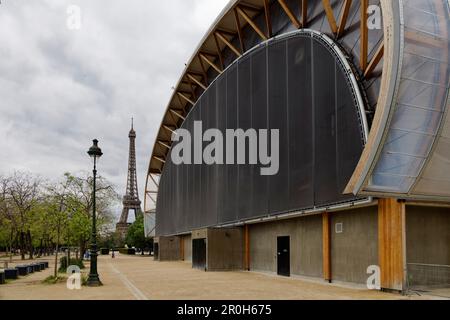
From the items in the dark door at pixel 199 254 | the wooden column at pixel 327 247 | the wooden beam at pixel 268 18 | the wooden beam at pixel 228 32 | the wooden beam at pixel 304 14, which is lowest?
the dark door at pixel 199 254

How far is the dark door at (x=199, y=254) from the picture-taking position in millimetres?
30250

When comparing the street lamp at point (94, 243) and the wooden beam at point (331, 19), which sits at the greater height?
the wooden beam at point (331, 19)

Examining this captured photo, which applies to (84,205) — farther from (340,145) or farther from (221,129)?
(340,145)

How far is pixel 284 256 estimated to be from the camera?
24250 mm

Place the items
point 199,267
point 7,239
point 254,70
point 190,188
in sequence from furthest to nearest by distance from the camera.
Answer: point 7,239 → point 190,188 → point 199,267 → point 254,70

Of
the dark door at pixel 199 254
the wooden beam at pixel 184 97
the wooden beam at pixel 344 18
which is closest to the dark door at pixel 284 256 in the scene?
the dark door at pixel 199 254

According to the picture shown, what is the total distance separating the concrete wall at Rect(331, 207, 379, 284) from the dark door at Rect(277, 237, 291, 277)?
4156 millimetres

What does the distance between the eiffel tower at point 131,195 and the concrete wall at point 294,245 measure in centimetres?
10020

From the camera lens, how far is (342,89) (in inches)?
731

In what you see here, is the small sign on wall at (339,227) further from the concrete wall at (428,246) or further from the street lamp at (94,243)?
the street lamp at (94,243)
